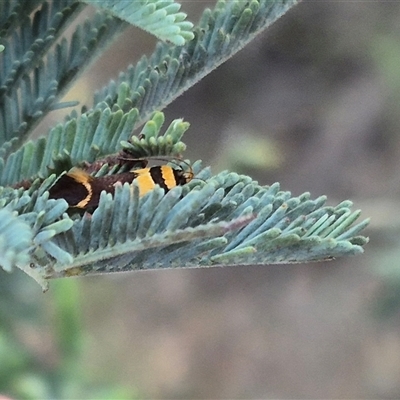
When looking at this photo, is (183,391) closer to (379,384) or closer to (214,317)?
(214,317)

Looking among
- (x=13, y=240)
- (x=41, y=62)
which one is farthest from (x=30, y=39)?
(x=13, y=240)

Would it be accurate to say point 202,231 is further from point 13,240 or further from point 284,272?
point 284,272

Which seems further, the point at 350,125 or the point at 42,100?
the point at 350,125

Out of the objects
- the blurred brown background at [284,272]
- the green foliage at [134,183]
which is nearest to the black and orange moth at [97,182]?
the green foliage at [134,183]

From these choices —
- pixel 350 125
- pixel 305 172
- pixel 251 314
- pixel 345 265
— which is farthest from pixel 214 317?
pixel 350 125

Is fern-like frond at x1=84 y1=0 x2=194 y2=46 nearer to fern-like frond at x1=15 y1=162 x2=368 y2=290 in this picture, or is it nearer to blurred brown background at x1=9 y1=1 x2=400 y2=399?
fern-like frond at x1=15 y1=162 x2=368 y2=290

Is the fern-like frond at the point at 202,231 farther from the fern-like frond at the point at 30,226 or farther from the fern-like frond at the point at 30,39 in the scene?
the fern-like frond at the point at 30,39
